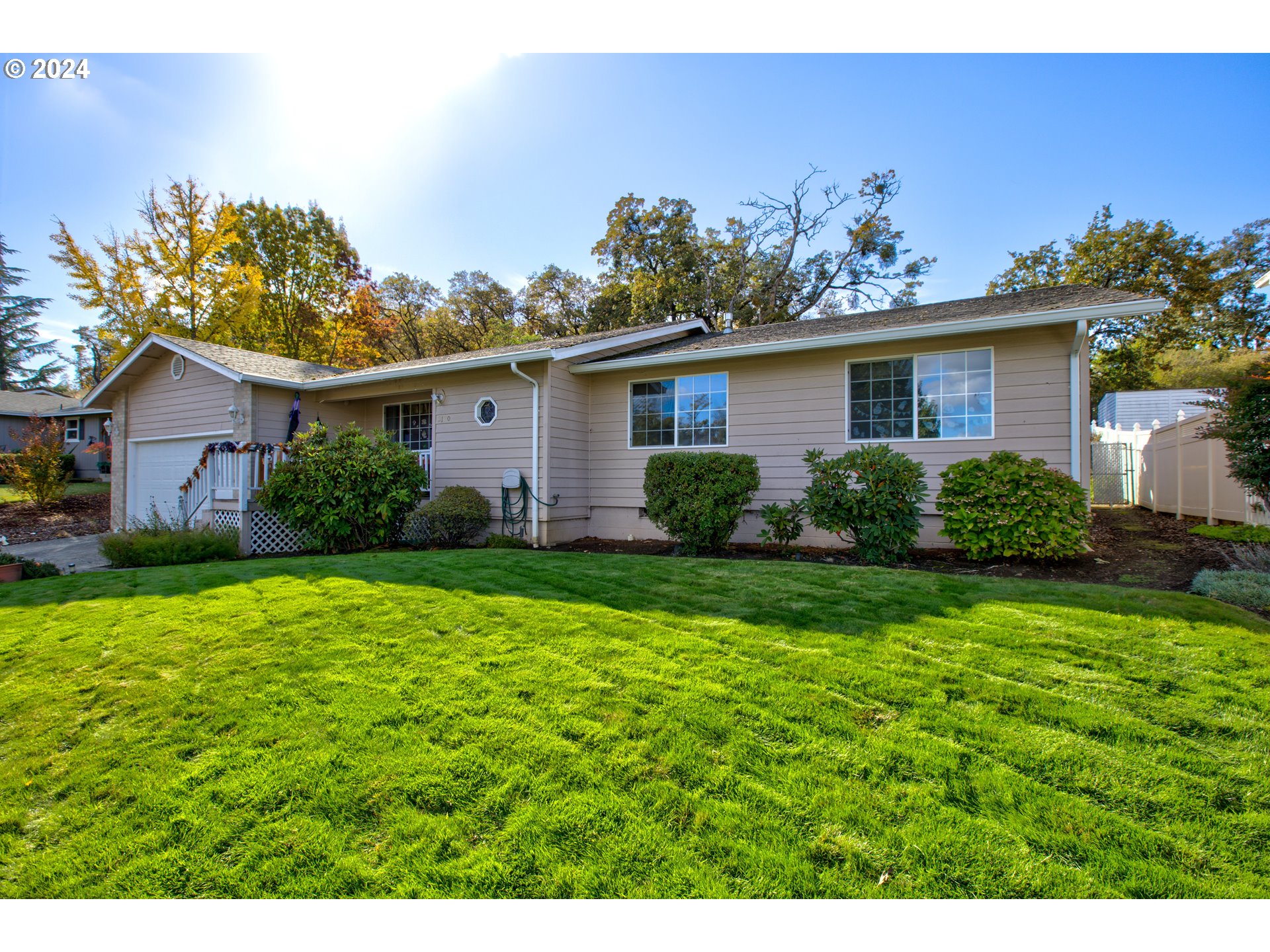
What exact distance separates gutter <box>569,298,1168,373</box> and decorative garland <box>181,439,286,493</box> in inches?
213

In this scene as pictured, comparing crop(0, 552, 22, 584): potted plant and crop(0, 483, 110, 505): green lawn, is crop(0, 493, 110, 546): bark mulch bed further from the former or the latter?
crop(0, 552, 22, 584): potted plant

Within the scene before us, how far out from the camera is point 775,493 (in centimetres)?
844

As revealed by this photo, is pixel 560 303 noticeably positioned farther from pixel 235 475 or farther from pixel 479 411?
pixel 235 475

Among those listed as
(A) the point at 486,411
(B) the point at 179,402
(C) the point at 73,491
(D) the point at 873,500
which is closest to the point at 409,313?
(C) the point at 73,491

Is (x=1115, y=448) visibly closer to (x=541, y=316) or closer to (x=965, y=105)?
(x=965, y=105)

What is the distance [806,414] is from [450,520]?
573cm

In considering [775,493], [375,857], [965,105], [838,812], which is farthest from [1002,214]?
[375,857]

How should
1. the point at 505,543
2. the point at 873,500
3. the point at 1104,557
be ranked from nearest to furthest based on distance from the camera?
the point at 873,500 → the point at 1104,557 → the point at 505,543

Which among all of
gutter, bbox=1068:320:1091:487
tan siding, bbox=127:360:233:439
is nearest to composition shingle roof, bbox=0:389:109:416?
tan siding, bbox=127:360:233:439

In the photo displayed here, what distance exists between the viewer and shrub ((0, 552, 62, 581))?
6832 millimetres

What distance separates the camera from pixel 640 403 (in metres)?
9.59

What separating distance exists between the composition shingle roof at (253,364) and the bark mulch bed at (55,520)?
5267 millimetres

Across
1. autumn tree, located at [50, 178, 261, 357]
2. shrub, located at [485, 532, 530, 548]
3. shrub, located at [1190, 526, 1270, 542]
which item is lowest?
shrub, located at [485, 532, 530, 548]
